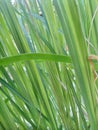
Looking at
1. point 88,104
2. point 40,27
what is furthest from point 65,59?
point 40,27

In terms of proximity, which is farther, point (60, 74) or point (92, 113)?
point (60, 74)

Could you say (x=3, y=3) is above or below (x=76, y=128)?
above

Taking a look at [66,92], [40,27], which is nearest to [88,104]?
[66,92]

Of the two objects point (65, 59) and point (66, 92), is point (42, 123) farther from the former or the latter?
point (65, 59)

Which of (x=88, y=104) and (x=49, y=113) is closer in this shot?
(x=88, y=104)

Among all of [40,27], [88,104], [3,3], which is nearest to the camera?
[88,104]

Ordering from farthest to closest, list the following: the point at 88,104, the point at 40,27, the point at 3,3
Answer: the point at 40,27, the point at 3,3, the point at 88,104

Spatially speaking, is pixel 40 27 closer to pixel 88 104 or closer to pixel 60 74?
pixel 60 74

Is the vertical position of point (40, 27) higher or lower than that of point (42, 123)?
higher
